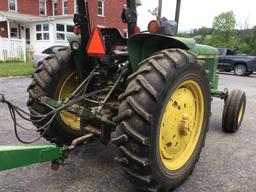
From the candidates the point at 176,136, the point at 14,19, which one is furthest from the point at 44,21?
the point at 176,136

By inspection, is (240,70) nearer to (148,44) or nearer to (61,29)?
(61,29)

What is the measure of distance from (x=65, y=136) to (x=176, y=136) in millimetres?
1491

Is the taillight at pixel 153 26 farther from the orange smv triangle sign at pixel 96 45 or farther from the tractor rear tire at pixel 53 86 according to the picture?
the tractor rear tire at pixel 53 86

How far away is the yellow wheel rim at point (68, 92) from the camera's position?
12.1 ft

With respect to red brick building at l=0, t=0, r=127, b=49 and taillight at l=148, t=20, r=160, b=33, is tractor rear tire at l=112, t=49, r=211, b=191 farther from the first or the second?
red brick building at l=0, t=0, r=127, b=49

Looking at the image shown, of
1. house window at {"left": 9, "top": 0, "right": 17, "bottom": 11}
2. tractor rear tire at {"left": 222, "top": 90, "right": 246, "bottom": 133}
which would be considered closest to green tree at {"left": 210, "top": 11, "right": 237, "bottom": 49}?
house window at {"left": 9, "top": 0, "right": 17, "bottom": 11}

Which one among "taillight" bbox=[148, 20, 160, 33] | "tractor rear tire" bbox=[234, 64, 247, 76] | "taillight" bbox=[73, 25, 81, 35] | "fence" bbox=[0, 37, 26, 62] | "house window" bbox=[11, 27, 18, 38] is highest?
"taillight" bbox=[148, 20, 160, 33]

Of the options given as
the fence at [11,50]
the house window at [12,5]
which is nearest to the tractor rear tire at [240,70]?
the fence at [11,50]

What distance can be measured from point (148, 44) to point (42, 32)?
24.6m

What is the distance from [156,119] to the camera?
8.03 ft

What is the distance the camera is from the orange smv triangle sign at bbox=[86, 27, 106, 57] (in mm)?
3127

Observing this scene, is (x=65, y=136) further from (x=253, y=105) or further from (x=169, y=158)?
(x=253, y=105)

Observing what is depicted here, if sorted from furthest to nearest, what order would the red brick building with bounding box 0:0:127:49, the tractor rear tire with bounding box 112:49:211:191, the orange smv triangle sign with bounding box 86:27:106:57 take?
the red brick building with bounding box 0:0:127:49, the orange smv triangle sign with bounding box 86:27:106:57, the tractor rear tire with bounding box 112:49:211:191

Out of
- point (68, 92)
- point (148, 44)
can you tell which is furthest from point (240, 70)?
point (148, 44)
